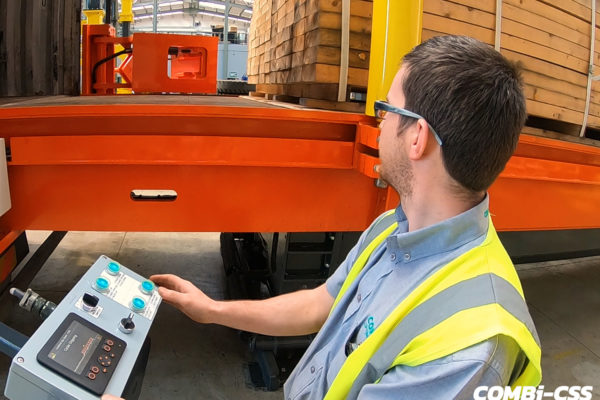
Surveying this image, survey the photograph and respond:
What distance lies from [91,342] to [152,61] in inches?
162

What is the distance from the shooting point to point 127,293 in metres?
1.47

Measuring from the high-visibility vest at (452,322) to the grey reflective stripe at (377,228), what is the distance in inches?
16.5

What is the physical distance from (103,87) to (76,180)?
375 cm

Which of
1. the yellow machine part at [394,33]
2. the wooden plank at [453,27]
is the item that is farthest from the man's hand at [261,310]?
the wooden plank at [453,27]

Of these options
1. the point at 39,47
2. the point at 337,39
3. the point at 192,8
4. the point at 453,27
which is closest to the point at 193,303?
the point at 337,39

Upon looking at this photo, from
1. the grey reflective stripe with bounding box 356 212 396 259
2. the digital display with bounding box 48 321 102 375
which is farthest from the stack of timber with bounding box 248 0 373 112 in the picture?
the digital display with bounding box 48 321 102 375

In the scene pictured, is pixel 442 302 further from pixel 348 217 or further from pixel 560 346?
pixel 560 346

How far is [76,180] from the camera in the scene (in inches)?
72.5

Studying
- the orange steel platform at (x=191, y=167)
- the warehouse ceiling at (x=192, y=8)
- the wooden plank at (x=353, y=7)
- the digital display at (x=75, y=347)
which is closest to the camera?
the digital display at (x=75, y=347)

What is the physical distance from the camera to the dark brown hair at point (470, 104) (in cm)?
98

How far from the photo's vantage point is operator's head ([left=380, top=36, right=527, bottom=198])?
3.22ft

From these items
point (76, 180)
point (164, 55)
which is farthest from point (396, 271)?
point (164, 55)

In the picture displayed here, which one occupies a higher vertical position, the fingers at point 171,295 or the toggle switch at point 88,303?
A: the toggle switch at point 88,303

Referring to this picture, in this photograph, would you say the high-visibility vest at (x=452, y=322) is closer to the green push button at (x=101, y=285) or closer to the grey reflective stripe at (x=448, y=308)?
the grey reflective stripe at (x=448, y=308)
